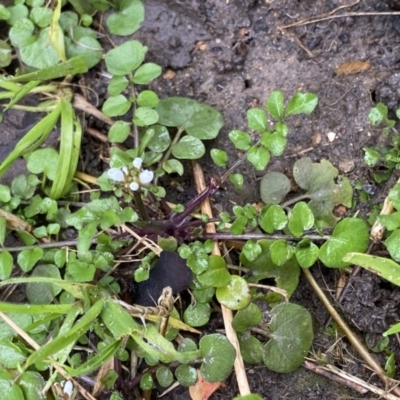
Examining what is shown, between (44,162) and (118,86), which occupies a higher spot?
(118,86)

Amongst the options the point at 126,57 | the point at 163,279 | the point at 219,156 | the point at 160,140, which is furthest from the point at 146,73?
the point at 163,279

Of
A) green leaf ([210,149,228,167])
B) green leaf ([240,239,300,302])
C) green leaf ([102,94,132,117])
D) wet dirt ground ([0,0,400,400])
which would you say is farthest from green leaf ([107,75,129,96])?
green leaf ([240,239,300,302])

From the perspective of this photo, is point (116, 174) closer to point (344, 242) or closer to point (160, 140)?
point (160, 140)

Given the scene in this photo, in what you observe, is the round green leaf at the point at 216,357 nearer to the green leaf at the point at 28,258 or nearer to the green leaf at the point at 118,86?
the green leaf at the point at 28,258

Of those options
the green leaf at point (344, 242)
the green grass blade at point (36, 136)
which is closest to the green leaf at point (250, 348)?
the green leaf at point (344, 242)

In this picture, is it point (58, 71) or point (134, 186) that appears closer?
point (134, 186)

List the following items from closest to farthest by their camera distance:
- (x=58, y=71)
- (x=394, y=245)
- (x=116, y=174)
→ (x=116, y=174) → (x=394, y=245) → (x=58, y=71)
